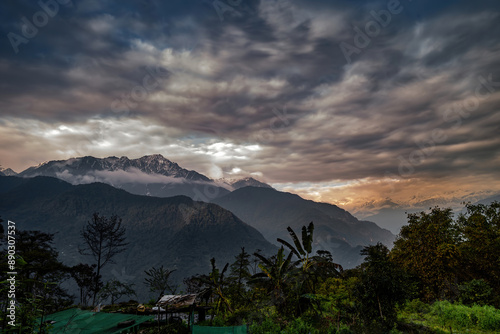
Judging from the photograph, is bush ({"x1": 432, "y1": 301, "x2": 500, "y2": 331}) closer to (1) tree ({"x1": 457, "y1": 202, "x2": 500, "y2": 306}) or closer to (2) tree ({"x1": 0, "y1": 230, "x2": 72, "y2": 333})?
(1) tree ({"x1": 457, "y1": 202, "x2": 500, "y2": 306})

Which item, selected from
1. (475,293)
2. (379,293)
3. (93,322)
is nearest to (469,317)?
(475,293)

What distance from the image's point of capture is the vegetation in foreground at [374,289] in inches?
599

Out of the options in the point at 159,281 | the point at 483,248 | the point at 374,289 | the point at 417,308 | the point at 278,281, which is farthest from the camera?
the point at 159,281

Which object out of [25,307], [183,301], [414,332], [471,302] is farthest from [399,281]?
[471,302]

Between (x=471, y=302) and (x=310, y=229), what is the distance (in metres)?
18.2

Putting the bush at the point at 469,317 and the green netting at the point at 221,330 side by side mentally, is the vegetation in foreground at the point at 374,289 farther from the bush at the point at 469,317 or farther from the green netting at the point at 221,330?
the green netting at the point at 221,330

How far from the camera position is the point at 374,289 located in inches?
602

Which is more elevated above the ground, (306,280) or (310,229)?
(310,229)

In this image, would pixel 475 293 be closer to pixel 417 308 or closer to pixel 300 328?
pixel 417 308

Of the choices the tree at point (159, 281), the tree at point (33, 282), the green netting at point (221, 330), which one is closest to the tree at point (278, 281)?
the green netting at point (221, 330)

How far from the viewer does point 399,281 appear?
15195 mm

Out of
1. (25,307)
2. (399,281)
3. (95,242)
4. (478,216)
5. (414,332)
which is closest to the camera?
(25,307)

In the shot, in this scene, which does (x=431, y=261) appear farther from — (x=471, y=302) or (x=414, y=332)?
(x=414, y=332)

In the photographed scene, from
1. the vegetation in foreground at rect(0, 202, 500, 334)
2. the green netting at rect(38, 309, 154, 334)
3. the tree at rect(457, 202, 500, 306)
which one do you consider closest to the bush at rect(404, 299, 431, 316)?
the vegetation in foreground at rect(0, 202, 500, 334)
